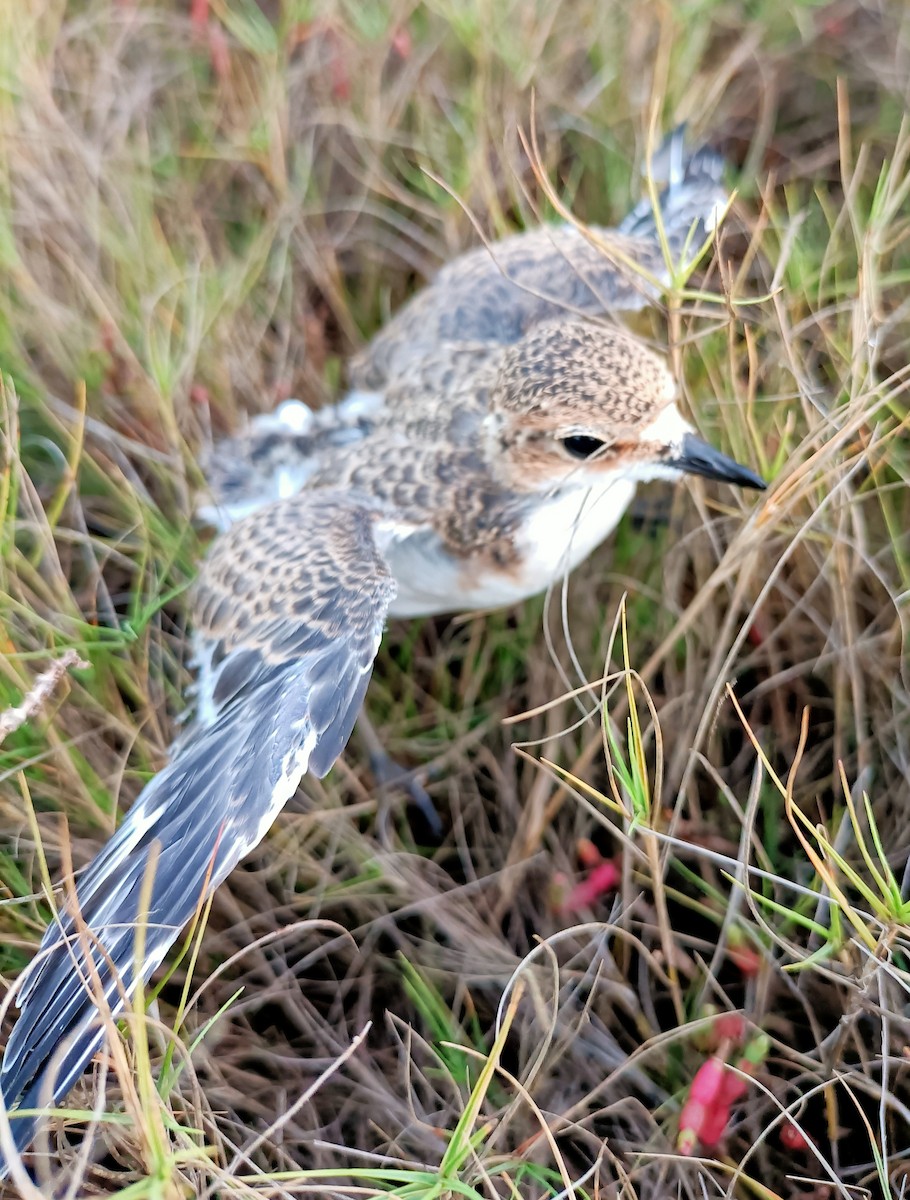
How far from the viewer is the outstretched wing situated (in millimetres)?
1579

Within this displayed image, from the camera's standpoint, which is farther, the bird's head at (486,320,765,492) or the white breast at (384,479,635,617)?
the white breast at (384,479,635,617)

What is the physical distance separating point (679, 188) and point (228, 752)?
6.84 feet

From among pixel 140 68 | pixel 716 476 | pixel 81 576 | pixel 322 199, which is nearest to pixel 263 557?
pixel 81 576

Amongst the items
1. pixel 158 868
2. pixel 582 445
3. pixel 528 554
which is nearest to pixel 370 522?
pixel 528 554

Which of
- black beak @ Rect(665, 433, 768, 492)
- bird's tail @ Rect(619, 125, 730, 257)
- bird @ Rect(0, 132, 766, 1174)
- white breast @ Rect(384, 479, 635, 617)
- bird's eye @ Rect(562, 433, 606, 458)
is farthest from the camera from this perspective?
bird's tail @ Rect(619, 125, 730, 257)

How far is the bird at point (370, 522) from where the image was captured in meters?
1.68

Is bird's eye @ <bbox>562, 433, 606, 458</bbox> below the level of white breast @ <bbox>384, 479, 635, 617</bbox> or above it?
above

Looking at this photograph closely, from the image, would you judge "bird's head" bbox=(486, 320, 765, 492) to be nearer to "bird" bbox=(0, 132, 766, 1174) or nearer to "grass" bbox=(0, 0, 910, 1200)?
"bird" bbox=(0, 132, 766, 1174)

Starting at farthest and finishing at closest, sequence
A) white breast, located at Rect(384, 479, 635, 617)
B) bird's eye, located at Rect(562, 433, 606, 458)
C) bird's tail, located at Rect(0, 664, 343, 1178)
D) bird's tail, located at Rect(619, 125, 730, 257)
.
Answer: bird's tail, located at Rect(619, 125, 730, 257) → white breast, located at Rect(384, 479, 635, 617) → bird's eye, located at Rect(562, 433, 606, 458) → bird's tail, located at Rect(0, 664, 343, 1178)

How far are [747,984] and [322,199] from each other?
2.74 meters

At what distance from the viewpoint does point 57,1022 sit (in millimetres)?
1581

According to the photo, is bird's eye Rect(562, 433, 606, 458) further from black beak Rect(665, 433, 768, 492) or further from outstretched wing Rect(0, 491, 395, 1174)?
outstretched wing Rect(0, 491, 395, 1174)

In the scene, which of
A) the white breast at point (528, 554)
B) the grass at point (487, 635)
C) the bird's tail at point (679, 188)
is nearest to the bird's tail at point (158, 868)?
the grass at point (487, 635)

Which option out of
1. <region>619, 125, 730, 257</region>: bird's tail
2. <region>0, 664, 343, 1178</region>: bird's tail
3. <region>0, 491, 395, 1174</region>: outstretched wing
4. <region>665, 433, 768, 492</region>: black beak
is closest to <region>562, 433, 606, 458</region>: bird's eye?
<region>665, 433, 768, 492</region>: black beak
